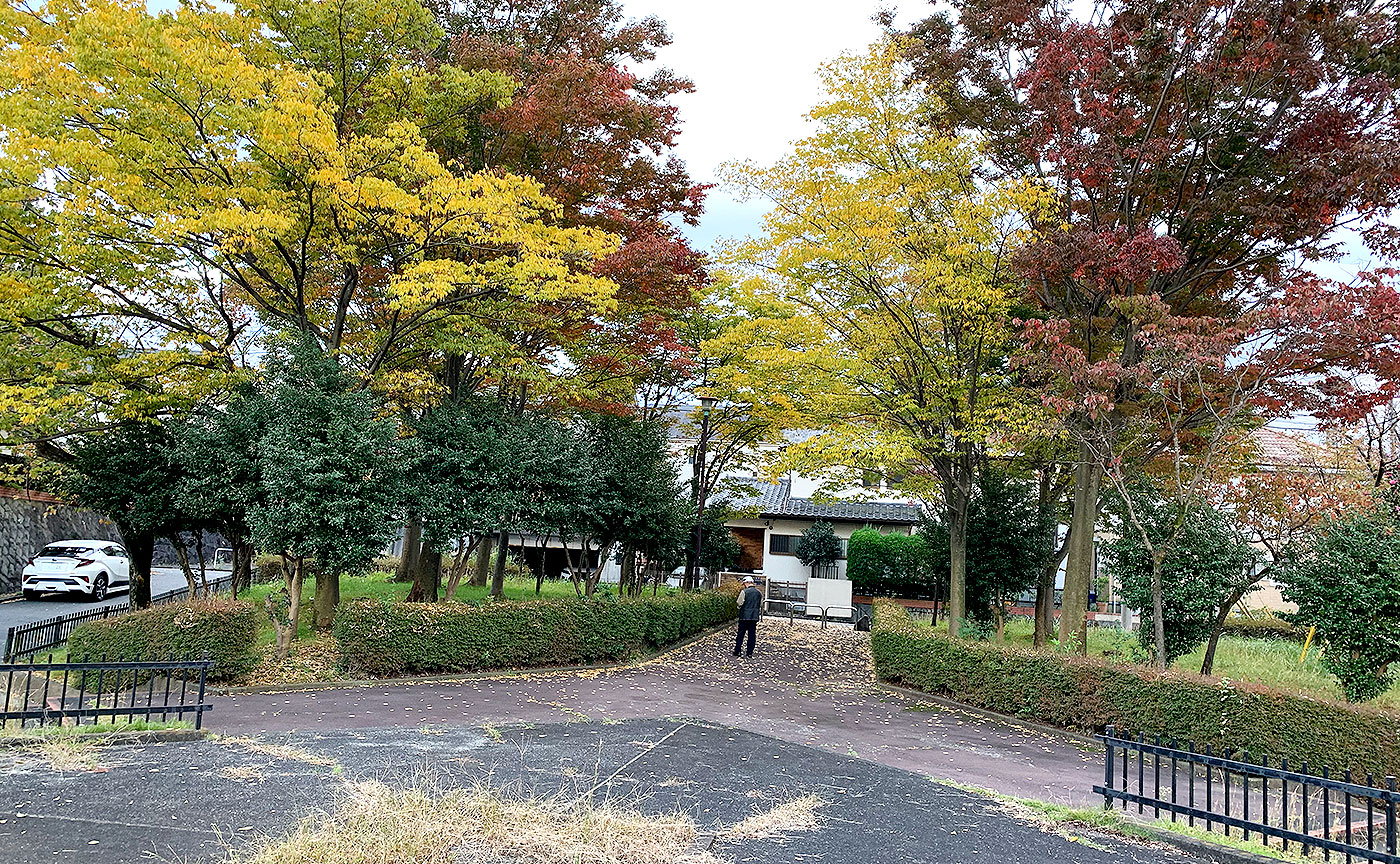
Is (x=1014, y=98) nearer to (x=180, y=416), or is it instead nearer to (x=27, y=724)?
(x=180, y=416)

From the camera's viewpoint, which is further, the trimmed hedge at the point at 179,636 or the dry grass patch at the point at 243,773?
the trimmed hedge at the point at 179,636

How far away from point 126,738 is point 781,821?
19.7 ft

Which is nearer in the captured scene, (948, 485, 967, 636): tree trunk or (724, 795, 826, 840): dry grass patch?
(724, 795, 826, 840): dry grass patch

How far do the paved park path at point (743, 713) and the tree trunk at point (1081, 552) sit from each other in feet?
7.72

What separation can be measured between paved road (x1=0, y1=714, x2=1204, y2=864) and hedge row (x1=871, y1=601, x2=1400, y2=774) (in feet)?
12.1

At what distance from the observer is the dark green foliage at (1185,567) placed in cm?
1233

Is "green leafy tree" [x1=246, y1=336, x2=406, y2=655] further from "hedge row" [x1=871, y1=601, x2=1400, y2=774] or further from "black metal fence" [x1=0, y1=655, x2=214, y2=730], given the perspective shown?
"hedge row" [x1=871, y1=601, x2=1400, y2=774]

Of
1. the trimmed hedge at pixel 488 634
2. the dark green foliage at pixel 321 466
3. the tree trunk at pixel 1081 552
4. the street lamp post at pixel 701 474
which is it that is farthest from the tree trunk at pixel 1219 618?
the dark green foliage at pixel 321 466

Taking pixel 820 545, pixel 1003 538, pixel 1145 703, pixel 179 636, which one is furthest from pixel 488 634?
pixel 820 545

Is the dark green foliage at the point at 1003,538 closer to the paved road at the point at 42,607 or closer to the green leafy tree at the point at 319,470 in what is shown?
the green leafy tree at the point at 319,470

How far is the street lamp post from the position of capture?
70.1 feet

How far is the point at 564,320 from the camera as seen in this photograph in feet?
51.1

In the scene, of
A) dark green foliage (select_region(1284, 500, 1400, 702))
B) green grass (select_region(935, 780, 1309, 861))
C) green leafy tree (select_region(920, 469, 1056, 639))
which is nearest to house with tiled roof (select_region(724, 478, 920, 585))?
green leafy tree (select_region(920, 469, 1056, 639))

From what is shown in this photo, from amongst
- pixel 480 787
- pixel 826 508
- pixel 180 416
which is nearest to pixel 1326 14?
pixel 480 787
